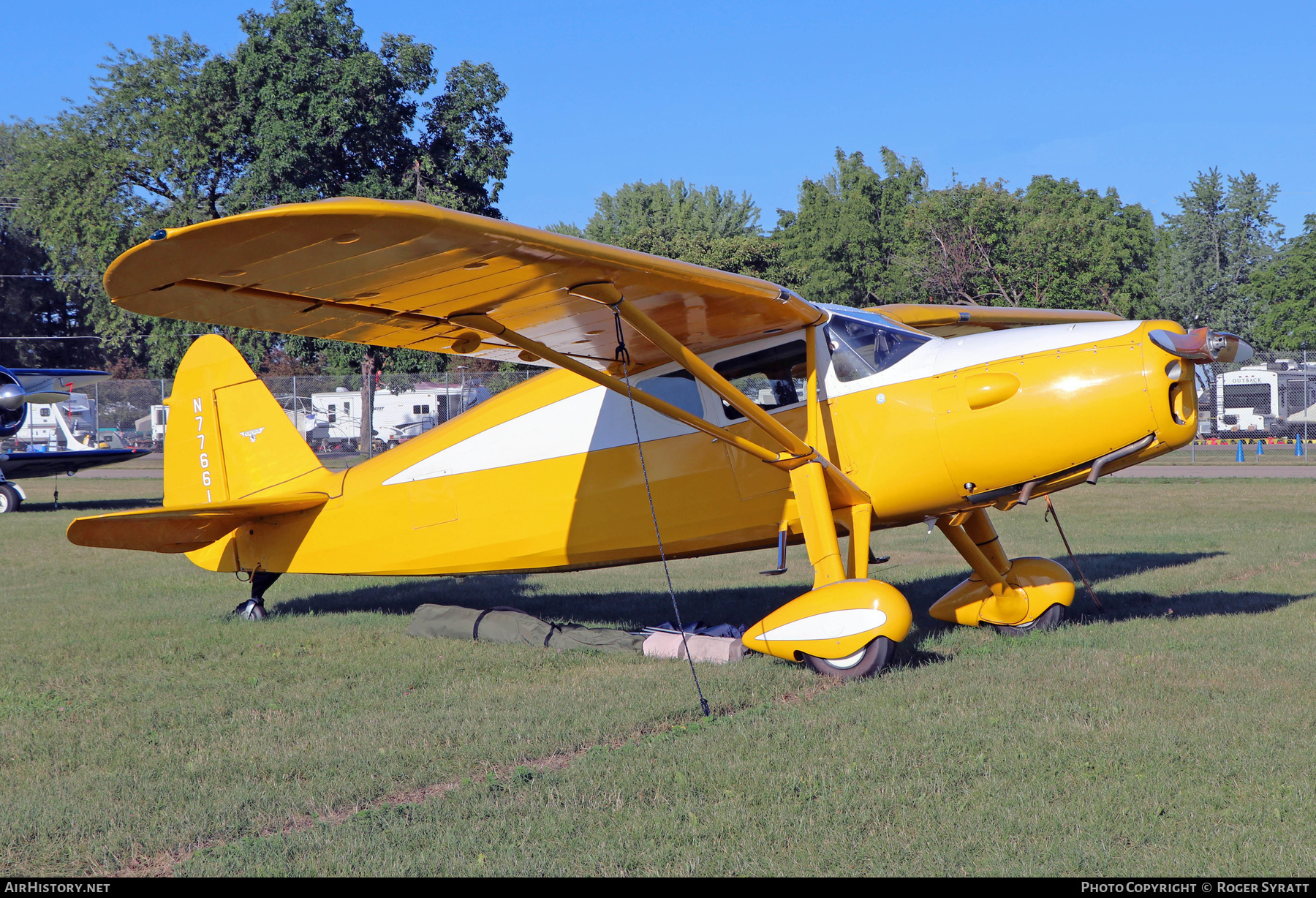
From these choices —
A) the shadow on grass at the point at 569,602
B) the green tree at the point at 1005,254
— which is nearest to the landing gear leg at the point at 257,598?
the shadow on grass at the point at 569,602

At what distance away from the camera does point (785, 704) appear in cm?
574

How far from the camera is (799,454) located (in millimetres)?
6582

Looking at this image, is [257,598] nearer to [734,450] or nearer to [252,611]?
[252,611]

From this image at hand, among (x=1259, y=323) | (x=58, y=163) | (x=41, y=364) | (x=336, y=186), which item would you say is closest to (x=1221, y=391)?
(x=1259, y=323)

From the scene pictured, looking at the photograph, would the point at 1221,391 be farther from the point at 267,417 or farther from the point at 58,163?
the point at 58,163

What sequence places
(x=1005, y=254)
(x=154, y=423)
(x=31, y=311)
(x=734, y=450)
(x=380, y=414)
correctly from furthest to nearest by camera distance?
(x=31, y=311) → (x=1005, y=254) → (x=154, y=423) → (x=380, y=414) → (x=734, y=450)

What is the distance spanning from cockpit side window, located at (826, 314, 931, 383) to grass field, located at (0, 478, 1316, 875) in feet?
6.96

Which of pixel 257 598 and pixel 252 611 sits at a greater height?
pixel 257 598

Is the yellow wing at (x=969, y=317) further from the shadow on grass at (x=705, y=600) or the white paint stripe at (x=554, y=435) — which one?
the shadow on grass at (x=705, y=600)

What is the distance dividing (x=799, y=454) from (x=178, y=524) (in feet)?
18.2

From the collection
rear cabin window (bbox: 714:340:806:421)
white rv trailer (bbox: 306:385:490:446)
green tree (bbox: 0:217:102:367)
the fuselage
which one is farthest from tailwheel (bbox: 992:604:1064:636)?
green tree (bbox: 0:217:102:367)

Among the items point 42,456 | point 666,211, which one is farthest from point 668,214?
point 42,456

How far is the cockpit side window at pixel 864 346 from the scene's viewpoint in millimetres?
6922

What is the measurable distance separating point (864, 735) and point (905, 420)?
254 cm
